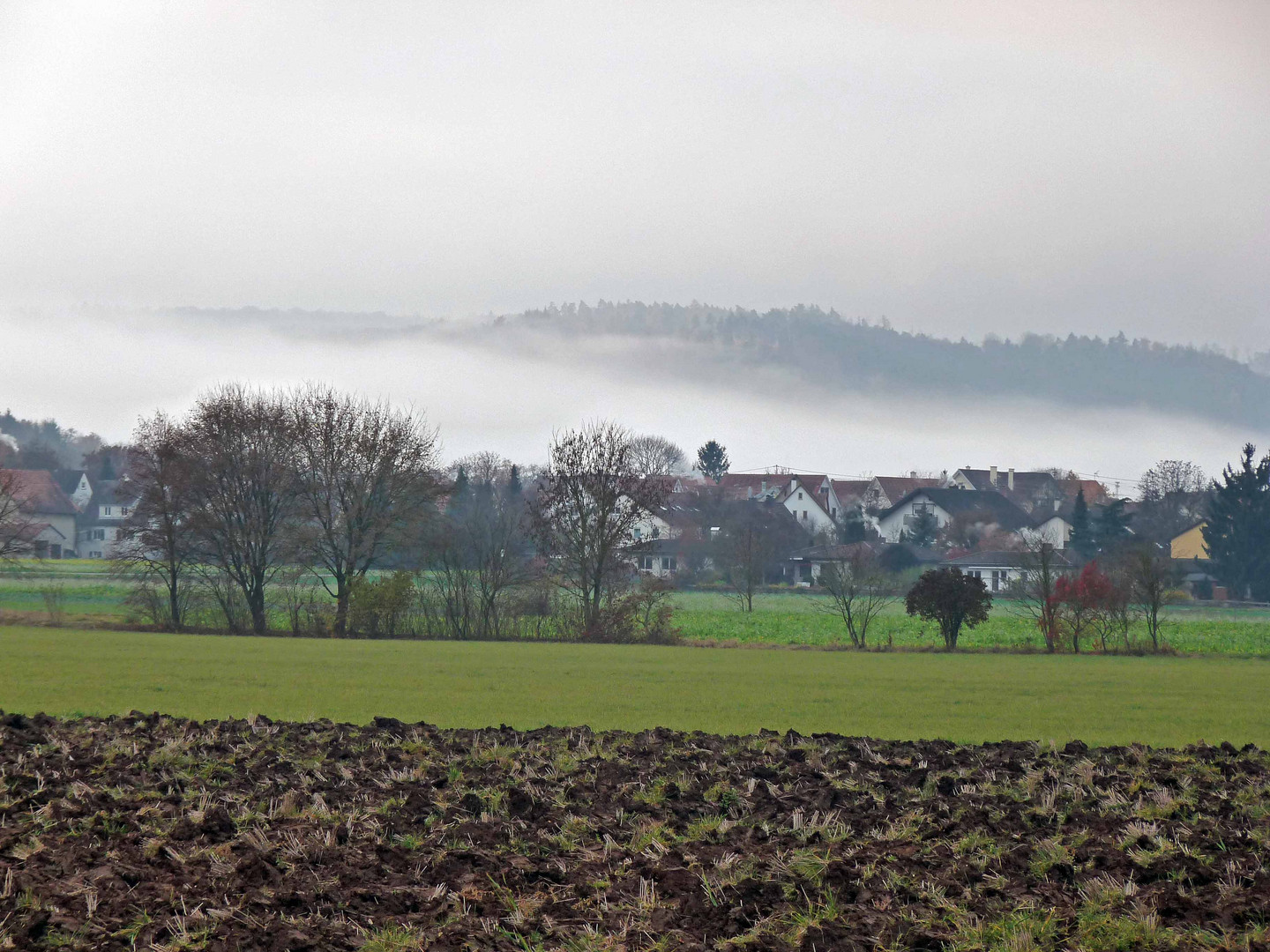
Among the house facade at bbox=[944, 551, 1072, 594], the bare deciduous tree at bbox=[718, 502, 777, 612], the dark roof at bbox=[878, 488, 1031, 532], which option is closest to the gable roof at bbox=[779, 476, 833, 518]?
the dark roof at bbox=[878, 488, 1031, 532]

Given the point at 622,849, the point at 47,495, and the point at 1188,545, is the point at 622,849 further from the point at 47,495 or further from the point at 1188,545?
the point at 47,495

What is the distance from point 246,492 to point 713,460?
107 meters

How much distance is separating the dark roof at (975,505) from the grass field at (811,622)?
123 ft

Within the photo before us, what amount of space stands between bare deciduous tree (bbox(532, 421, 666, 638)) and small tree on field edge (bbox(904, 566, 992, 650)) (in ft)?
39.4

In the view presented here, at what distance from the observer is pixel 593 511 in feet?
164

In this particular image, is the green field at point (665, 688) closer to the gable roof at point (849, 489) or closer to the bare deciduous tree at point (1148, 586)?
the bare deciduous tree at point (1148, 586)

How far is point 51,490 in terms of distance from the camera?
116438mm

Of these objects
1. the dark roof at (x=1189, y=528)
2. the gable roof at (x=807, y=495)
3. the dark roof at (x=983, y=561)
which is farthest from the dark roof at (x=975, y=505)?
the dark roof at (x=983, y=561)

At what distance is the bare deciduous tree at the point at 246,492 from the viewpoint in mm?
50531

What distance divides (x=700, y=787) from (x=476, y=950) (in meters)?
4.85

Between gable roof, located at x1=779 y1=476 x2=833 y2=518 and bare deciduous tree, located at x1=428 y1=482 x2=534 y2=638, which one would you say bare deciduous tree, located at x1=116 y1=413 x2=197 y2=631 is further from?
gable roof, located at x1=779 y1=476 x2=833 y2=518

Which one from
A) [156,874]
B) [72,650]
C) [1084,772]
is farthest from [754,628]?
[156,874]

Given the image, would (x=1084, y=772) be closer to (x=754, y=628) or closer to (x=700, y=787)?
(x=700, y=787)

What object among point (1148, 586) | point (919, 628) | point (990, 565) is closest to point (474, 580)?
point (919, 628)
